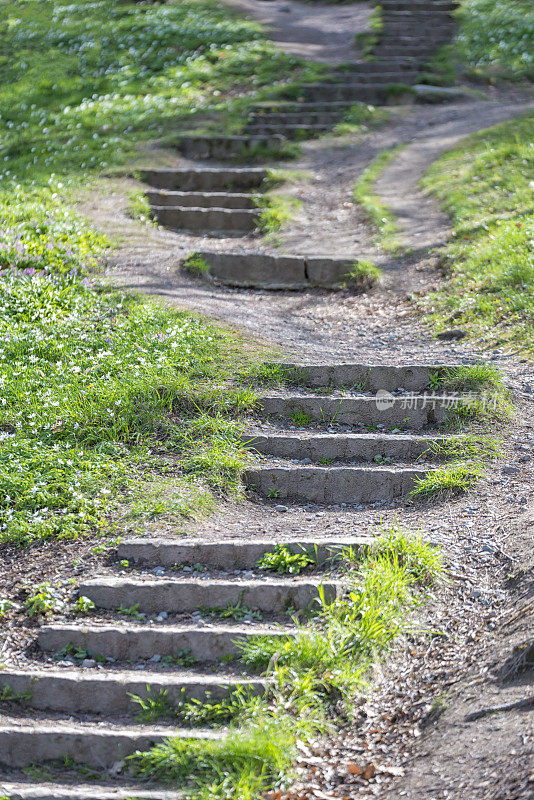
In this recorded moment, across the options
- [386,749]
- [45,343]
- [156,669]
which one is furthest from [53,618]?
[45,343]

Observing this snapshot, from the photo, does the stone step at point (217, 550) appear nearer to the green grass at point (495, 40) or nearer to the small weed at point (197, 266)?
the small weed at point (197, 266)

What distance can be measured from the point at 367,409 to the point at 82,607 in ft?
7.54

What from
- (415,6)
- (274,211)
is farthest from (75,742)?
(415,6)

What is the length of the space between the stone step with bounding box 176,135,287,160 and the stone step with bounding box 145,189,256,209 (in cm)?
173

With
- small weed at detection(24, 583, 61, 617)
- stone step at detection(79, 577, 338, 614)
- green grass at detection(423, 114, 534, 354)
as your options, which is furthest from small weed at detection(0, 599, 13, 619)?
green grass at detection(423, 114, 534, 354)

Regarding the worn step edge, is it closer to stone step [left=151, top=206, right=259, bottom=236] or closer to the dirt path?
stone step [left=151, top=206, right=259, bottom=236]

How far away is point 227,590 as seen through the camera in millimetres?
3873

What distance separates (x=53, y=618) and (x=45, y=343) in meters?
2.54

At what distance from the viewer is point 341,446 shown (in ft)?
16.2

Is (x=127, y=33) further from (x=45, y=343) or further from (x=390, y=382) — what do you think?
(x=390, y=382)

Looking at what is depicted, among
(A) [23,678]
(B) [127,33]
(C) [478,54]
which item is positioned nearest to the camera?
(A) [23,678]

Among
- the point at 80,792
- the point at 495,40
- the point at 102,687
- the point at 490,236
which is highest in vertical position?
the point at 495,40

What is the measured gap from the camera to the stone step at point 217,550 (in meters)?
4.01

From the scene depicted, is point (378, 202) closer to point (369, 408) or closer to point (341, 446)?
point (369, 408)
